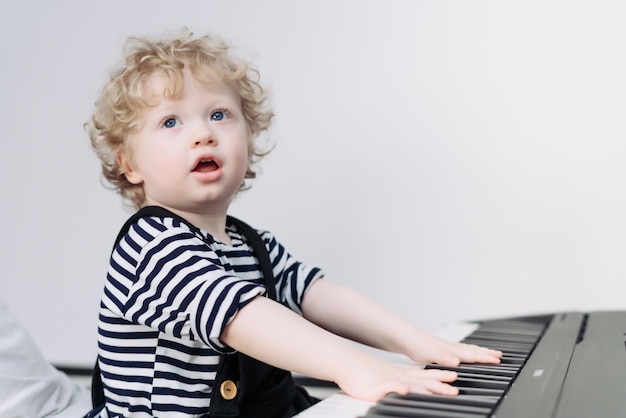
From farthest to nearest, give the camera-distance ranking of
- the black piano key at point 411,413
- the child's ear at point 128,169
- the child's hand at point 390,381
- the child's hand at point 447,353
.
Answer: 1. the child's ear at point 128,169
2. the child's hand at point 447,353
3. the child's hand at point 390,381
4. the black piano key at point 411,413

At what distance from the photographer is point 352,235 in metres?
1.72

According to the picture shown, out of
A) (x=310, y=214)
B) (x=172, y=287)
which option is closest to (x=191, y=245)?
(x=172, y=287)

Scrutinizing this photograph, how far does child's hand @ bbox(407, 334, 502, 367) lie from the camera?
3.14ft

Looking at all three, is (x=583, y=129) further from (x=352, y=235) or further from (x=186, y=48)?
(x=186, y=48)

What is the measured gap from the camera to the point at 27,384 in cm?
105

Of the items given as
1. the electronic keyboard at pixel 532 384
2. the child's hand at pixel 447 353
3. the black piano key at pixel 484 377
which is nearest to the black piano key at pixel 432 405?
the electronic keyboard at pixel 532 384

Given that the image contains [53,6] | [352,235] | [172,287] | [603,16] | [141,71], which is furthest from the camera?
[53,6]

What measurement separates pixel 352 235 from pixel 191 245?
0.83 m

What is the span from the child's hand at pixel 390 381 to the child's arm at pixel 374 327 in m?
0.19

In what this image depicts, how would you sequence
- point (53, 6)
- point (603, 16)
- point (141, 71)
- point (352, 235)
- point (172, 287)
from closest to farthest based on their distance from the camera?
point (172, 287)
point (141, 71)
point (603, 16)
point (352, 235)
point (53, 6)

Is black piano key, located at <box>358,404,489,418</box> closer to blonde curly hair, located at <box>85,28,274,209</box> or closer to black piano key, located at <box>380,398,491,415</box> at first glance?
black piano key, located at <box>380,398,491,415</box>

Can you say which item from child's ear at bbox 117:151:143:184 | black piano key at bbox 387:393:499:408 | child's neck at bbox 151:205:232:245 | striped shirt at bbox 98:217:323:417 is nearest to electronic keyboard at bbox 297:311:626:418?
black piano key at bbox 387:393:499:408

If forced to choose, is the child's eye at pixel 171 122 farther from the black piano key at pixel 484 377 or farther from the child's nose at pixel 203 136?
the black piano key at pixel 484 377

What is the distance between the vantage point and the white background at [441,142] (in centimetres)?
163
